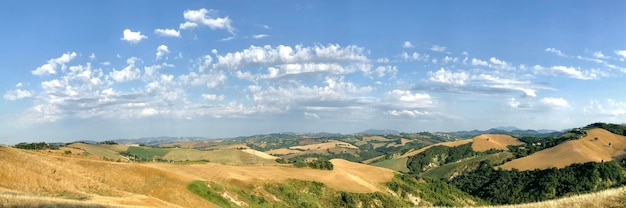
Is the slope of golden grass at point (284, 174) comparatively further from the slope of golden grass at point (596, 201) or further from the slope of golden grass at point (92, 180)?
the slope of golden grass at point (596, 201)

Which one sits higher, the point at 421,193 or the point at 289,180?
the point at 289,180

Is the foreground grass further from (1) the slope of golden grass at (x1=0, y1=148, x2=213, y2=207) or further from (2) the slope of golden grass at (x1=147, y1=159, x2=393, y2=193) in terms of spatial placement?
(2) the slope of golden grass at (x1=147, y1=159, x2=393, y2=193)

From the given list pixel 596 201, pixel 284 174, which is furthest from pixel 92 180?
pixel 596 201

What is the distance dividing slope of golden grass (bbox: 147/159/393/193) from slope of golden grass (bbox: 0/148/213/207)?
43.7ft

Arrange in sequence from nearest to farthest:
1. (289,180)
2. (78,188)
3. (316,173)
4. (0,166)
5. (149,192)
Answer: (0,166) → (78,188) → (149,192) → (289,180) → (316,173)

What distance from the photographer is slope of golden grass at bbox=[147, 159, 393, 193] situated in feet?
360

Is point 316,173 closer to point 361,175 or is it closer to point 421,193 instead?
point 361,175

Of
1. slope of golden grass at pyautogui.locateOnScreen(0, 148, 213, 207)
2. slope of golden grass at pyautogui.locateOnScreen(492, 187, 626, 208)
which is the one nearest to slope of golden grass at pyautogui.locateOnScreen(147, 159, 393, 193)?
slope of golden grass at pyautogui.locateOnScreen(0, 148, 213, 207)

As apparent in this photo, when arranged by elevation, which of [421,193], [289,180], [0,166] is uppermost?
[0,166]

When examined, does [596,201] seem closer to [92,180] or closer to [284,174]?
[92,180]

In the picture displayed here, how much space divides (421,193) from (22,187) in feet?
457

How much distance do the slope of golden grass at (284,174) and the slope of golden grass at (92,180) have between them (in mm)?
13333

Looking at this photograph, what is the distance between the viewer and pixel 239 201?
9131 centimetres

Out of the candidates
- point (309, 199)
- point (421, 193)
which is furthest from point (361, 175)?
point (309, 199)
